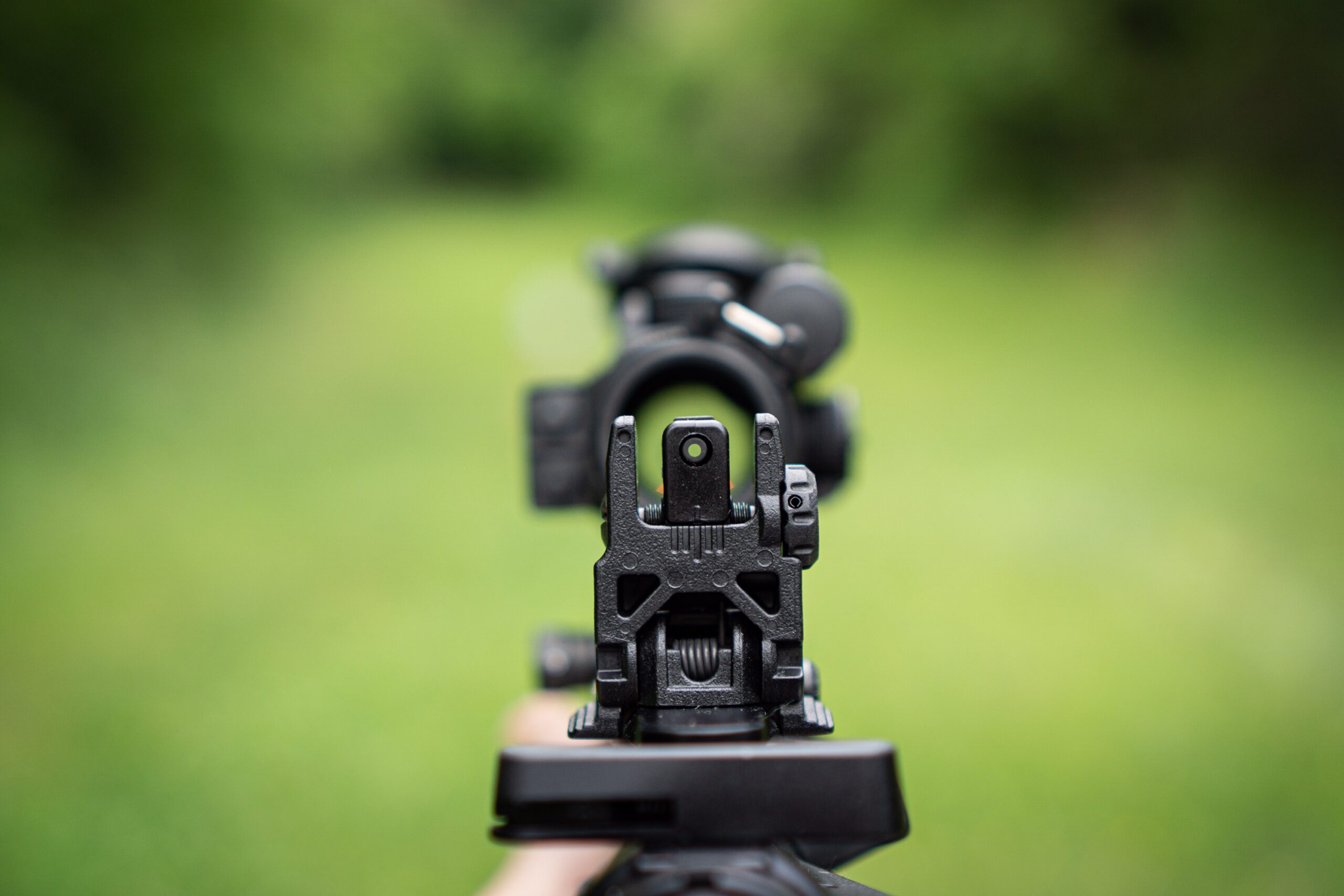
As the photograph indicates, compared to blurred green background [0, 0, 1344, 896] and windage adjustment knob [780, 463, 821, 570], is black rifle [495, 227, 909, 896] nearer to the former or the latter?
windage adjustment knob [780, 463, 821, 570]

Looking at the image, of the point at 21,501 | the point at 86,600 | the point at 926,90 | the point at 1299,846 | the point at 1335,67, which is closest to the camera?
the point at 1299,846

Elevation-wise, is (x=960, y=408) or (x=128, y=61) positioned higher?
(x=128, y=61)

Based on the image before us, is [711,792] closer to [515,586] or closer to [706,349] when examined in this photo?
[706,349]

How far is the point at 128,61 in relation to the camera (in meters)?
6.07

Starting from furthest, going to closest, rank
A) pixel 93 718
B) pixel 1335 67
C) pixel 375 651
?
pixel 1335 67 < pixel 375 651 < pixel 93 718

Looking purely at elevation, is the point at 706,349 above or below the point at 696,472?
above

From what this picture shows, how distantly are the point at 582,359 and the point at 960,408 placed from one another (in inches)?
→ 108

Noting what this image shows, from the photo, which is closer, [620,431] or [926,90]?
[620,431]

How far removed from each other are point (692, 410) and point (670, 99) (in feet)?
38.5

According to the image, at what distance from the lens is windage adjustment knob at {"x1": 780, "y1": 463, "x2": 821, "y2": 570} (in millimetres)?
917

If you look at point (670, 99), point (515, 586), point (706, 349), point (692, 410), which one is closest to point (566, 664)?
point (692, 410)

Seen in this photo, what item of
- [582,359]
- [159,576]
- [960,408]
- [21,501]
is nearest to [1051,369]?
[960,408]

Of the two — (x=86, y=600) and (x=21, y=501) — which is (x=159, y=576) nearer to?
(x=86, y=600)

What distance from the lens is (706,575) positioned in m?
0.93
